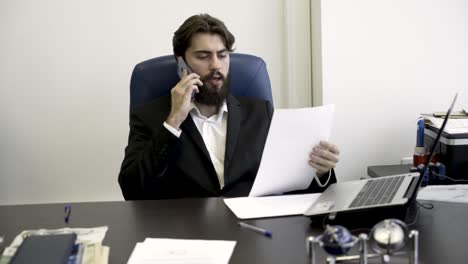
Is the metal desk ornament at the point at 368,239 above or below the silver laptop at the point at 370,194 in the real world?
above

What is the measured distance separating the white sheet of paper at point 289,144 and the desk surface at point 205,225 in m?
0.15

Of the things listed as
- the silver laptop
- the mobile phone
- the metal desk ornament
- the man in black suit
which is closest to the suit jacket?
the man in black suit

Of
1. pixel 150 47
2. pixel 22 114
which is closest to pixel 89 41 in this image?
pixel 150 47

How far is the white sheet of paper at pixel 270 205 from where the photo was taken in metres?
1.19

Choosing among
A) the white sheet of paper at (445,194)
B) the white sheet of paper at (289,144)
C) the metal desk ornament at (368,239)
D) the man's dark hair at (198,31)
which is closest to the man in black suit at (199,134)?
the man's dark hair at (198,31)

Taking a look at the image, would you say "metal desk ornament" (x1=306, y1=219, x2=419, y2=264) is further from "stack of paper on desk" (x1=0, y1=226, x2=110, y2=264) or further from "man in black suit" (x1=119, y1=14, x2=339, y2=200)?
"man in black suit" (x1=119, y1=14, x2=339, y2=200)

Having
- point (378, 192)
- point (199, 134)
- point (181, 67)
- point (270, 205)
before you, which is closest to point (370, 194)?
point (378, 192)

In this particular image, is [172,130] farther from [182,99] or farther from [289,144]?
[289,144]

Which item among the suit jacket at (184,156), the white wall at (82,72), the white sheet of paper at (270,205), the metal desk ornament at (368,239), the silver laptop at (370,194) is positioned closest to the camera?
the metal desk ornament at (368,239)

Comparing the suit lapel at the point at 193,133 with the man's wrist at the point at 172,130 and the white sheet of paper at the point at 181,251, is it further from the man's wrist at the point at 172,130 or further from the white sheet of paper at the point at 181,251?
the white sheet of paper at the point at 181,251

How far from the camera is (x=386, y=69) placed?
2.31 m

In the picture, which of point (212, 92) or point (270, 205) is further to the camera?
point (212, 92)

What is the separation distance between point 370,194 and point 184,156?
74 centimetres

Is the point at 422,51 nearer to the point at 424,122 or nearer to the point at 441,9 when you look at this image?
the point at 441,9
